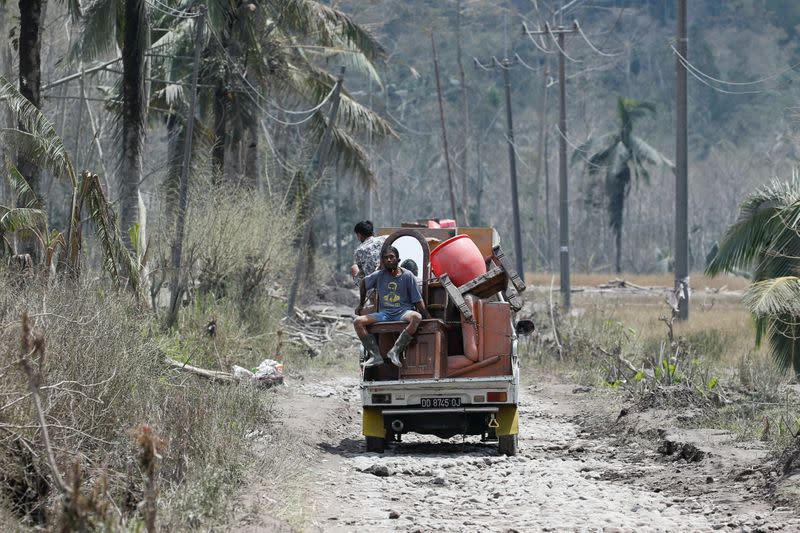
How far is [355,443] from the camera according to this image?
15.6 meters

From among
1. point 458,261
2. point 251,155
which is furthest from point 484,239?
point 251,155

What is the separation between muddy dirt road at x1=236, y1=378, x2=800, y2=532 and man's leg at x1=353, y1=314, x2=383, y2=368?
1.11 meters

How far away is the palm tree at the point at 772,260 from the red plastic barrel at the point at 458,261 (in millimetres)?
4346

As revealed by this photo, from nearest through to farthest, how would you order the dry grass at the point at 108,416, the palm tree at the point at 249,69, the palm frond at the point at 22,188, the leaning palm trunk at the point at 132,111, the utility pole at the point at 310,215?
the dry grass at the point at 108,416, the palm frond at the point at 22,188, the leaning palm trunk at the point at 132,111, the utility pole at the point at 310,215, the palm tree at the point at 249,69

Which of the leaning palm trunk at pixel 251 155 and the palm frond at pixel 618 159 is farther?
the palm frond at pixel 618 159

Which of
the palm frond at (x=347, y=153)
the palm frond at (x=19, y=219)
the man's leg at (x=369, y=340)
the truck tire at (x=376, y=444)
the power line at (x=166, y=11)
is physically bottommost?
the truck tire at (x=376, y=444)

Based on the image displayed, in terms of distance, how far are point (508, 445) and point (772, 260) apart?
9.08 m

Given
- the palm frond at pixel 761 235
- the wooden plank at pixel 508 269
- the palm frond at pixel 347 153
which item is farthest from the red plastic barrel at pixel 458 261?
the palm frond at pixel 347 153

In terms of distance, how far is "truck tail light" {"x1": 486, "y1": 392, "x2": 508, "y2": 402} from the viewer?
556 inches

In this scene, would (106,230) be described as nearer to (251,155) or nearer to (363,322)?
(363,322)

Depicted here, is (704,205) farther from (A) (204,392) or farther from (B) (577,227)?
(A) (204,392)

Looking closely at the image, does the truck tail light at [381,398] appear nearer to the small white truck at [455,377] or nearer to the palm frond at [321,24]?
the small white truck at [455,377]

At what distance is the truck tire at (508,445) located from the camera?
46.7 feet

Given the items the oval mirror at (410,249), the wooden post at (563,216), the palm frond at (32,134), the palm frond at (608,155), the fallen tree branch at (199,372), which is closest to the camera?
the oval mirror at (410,249)
